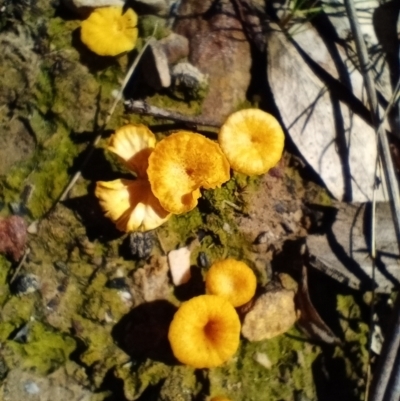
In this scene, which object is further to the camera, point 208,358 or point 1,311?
point 1,311

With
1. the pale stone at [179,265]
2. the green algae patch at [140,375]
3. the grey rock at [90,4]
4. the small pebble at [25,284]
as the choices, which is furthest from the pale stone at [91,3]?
the green algae patch at [140,375]

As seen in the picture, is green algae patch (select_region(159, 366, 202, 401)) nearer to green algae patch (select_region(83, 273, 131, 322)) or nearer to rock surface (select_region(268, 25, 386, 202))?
green algae patch (select_region(83, 273, 131, 322))

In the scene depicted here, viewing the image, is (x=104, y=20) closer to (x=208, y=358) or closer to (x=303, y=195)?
(x=303, y=195)

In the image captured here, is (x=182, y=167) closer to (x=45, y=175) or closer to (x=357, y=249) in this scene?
(x=45, y=175)

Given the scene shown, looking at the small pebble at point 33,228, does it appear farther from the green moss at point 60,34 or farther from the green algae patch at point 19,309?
the green moss at point 60,34

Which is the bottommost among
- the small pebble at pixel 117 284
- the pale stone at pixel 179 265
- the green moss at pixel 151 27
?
the small pebble at pixel 117 284

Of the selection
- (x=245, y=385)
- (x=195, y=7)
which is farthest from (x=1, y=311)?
(x=195, y=7)
